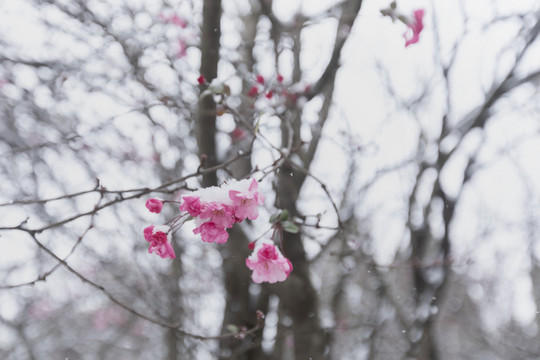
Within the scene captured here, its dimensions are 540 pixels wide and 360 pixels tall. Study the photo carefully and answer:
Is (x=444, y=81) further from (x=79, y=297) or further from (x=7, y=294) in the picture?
(x=79, y=297)

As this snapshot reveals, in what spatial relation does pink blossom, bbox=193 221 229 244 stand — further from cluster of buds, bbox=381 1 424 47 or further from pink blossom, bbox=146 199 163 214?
cluster of buds, bbox=381 1 424 47

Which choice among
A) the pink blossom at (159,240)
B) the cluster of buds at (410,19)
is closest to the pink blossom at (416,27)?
the cluster of buds at (410,19)

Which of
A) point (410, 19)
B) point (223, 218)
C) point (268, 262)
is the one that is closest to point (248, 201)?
point (223, 218)

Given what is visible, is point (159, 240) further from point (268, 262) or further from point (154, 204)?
point (268, 262)

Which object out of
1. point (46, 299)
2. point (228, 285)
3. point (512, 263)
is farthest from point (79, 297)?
point (512, 263)

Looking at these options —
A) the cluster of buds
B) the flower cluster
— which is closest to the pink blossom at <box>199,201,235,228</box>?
the flower cluster

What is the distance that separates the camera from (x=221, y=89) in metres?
1.68

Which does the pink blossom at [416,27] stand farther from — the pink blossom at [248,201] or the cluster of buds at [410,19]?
the pink blossom at [248,201]

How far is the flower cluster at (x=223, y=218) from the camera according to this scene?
51.1 inches

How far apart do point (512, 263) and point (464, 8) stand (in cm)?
582

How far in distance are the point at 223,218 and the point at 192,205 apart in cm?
12

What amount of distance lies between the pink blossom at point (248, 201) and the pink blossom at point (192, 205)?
88mm

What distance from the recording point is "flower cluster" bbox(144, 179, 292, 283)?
130 cm

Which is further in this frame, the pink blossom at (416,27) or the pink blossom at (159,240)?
the pink blossom at (416,27)
